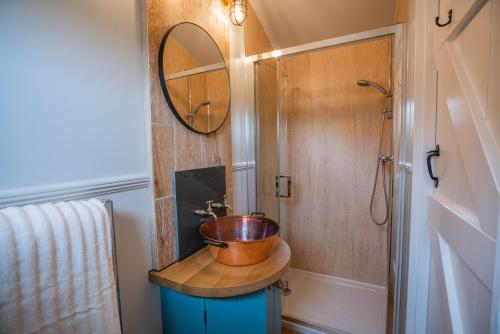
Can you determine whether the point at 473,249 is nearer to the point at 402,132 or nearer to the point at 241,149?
the point at 402,132

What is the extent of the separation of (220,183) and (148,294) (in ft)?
2.27

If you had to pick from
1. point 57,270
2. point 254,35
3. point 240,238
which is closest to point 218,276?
point 240,238

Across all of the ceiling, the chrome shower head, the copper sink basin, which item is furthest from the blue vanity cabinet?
the ceiling

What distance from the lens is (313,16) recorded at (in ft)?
6.22

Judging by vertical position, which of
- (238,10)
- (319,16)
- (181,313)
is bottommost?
(181,313)

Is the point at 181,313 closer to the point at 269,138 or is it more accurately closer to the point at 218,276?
the point at 218,276

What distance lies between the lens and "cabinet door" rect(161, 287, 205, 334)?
3.05ft

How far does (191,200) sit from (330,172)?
5.04 ft

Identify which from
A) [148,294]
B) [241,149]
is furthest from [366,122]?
[148,294]

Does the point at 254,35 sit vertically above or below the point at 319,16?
below

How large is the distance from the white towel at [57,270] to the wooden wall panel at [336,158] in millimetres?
1961

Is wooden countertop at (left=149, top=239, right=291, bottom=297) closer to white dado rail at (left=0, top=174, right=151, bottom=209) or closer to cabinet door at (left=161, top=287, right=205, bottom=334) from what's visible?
cabinet door at (left=161, top=287, right=205, bottom=334)

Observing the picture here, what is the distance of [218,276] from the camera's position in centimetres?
94

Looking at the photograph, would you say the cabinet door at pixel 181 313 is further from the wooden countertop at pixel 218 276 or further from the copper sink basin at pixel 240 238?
the copper sink basin at pixel 240 238
